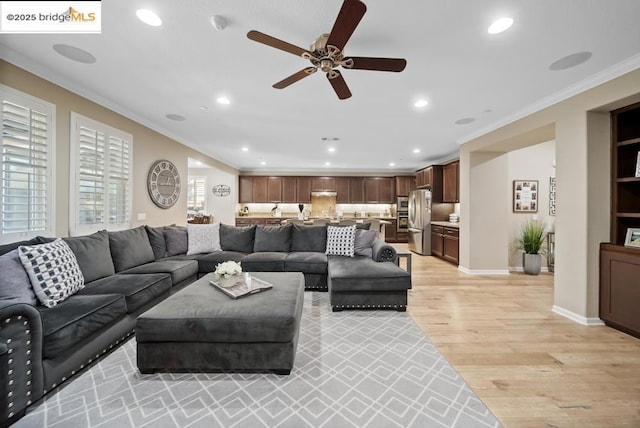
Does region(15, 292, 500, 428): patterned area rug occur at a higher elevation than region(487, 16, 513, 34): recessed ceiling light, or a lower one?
lower

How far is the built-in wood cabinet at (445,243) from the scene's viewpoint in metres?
5.83

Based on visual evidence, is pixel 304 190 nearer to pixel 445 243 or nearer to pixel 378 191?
pixel 378 191

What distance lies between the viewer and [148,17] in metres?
1.96

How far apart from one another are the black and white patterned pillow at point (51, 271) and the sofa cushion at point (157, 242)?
152 centimetres

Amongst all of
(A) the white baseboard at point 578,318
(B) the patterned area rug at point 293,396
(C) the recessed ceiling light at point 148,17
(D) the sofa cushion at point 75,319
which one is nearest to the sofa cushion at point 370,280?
(B) the patterned area rug at point 293,396

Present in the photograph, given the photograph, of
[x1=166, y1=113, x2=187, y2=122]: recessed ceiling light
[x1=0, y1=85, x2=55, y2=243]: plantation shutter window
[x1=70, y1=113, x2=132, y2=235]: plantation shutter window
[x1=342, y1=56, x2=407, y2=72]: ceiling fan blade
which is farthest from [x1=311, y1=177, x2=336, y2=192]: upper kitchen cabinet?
[x1=342, y1=56, x2=407, y2=72]: ceiling fan blade

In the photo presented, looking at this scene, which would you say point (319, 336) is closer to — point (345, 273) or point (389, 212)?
point (345, 273)

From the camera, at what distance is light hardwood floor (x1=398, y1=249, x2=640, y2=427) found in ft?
5.48

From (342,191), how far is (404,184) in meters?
2.19

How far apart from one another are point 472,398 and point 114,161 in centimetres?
482

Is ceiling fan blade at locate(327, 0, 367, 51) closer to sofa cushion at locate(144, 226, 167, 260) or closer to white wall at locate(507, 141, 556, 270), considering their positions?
sofa cushion at locate(144, 226, 167, 260)

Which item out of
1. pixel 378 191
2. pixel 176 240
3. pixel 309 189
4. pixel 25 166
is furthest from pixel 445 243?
pixel 25 166

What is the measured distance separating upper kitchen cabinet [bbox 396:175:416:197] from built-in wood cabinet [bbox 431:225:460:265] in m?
A: 2.39

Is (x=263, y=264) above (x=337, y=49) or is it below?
below
